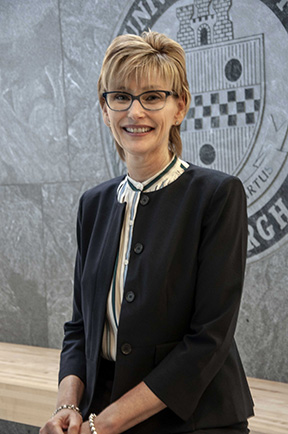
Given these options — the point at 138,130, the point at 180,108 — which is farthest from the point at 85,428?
the point at 180,108

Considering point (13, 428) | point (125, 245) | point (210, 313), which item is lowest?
point (13, 428)

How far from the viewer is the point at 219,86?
10.8ft

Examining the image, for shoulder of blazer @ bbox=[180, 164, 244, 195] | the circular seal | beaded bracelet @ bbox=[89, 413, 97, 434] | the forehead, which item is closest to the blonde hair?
the forehead

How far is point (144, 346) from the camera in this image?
1.68m

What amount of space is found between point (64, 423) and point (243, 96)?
199 centimetres

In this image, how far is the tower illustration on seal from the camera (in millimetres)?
3186

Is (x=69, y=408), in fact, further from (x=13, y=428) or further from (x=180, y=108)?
(x=13, y=428)

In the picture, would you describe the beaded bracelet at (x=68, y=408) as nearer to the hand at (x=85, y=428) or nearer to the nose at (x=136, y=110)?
the hand at (x=85, y=428)

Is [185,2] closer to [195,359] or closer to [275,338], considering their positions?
[275,338]

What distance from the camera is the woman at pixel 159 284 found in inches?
64.1

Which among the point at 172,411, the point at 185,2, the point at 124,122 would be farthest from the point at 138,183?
the point at 185,2

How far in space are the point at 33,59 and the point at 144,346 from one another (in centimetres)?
284

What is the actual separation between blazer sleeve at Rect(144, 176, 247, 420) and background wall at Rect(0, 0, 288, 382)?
2.14 m

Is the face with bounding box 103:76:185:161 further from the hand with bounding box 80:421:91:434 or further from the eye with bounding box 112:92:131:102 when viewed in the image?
the hand with bounding box 80:421:91:434
